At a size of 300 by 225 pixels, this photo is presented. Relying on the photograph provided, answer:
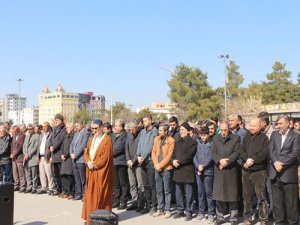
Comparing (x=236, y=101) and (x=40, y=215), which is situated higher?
(x=236, y=101)

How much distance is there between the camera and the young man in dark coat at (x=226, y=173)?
7.52 metres

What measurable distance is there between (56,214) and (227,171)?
3.66 metres

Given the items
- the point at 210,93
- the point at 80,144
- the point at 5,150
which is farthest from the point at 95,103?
the point at 80,144

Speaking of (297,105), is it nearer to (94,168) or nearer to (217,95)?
(217,95)

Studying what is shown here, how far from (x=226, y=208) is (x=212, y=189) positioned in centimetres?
44

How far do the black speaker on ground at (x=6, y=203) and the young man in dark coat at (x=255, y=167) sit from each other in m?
4.02

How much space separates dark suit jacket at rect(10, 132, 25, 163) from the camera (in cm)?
1177

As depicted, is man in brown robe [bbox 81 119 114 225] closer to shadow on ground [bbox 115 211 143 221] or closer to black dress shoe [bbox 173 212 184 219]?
shadow on ground [bbox 115 211 143 221]

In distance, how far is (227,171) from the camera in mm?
7609

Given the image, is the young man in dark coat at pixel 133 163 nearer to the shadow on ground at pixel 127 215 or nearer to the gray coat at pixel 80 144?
the shadow on ground at pixel 127 215

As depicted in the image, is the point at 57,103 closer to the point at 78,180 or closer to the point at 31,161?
the point at 31,161

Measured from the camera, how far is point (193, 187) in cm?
829

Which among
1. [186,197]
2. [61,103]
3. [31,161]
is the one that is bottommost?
[186,197]

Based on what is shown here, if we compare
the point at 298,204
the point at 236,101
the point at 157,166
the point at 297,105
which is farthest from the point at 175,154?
the point at 236,101
